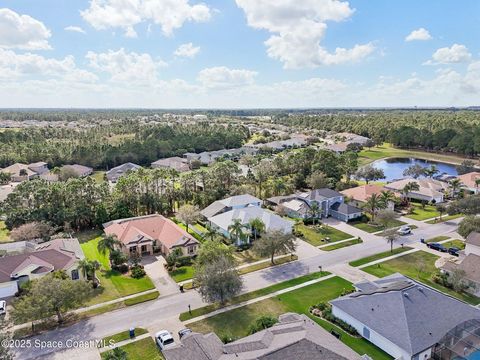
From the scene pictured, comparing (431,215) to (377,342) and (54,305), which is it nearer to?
(377,342)

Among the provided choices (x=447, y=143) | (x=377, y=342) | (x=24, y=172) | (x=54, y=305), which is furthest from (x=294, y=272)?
(x=447, y=143)

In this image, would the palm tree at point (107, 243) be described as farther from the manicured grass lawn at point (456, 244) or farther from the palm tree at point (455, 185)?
the palm tree at point (455, 185)

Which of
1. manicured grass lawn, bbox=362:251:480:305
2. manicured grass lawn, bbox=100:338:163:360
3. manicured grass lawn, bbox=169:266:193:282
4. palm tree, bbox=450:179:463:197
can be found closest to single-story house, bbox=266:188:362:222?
manicured grass lawn, bbox=362:251:480:305

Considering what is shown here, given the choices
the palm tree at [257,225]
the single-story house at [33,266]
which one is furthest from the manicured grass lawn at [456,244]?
the single-story house at [33,266]

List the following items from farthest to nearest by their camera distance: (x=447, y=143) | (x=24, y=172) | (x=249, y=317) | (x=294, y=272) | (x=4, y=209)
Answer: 1. (x=447, y=143)
2. (x=24, y=172)
3. (x=4, y=209)
4. (x=294, y=272)
5. (x=249, y=317)

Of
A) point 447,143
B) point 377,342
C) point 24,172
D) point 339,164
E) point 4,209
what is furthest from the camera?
point 447,143

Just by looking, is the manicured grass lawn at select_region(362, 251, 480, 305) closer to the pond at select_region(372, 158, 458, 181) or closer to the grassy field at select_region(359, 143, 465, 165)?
the pond at select_region(372, 158, 458, 181)
